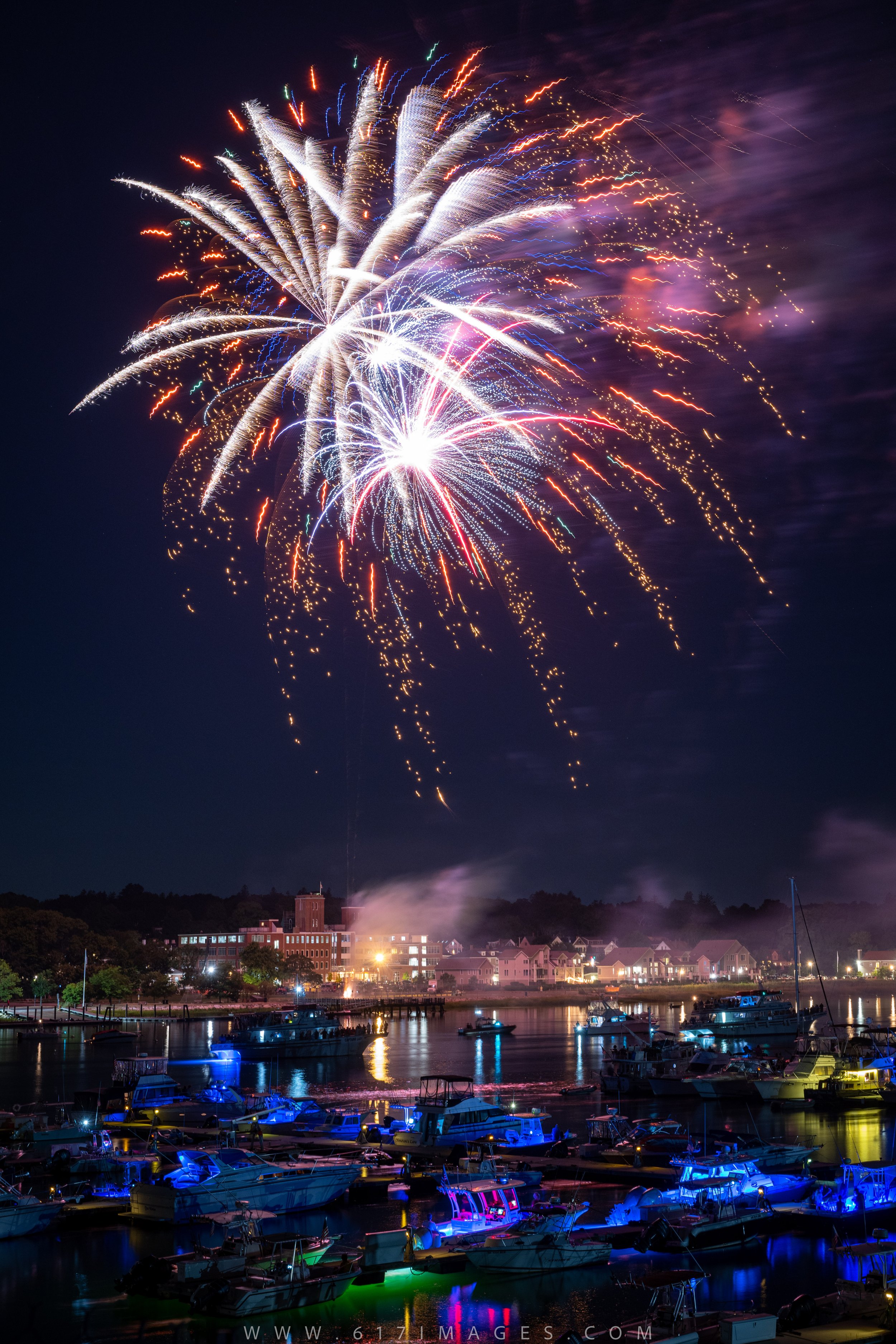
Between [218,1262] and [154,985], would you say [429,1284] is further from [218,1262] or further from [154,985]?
[154,985]

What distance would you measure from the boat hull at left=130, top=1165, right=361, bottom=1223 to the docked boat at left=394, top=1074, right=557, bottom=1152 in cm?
638

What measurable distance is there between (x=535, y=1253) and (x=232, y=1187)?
284 inches

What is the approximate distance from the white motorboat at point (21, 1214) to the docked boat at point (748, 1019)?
55.3m

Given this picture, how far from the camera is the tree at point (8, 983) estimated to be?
106 metres

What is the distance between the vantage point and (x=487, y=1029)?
8888cm

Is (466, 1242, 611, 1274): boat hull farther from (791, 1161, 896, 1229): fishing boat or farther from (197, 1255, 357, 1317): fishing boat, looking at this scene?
(791, 1161, 896, 1229): fishing boat

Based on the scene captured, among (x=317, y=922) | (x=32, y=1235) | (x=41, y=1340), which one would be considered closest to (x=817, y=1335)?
(x=41, y=1340)

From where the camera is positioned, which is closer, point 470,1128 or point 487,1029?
point 470,1128

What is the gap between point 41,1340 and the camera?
18250 mm

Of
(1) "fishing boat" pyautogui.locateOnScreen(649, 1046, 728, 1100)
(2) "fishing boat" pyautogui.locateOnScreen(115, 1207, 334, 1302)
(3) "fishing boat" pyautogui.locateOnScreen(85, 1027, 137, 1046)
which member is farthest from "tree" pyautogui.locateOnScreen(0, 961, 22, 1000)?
(2) "fishing boat" pyautogui.locateOnScreen(115, 1207, 334, 1302)

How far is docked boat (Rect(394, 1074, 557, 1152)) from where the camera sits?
3266 cm

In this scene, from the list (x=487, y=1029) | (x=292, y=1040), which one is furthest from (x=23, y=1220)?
(x=487, y=1029)

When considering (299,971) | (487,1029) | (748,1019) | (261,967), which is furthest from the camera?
(299,971)

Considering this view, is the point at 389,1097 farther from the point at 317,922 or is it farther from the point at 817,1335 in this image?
the point at 317,922
